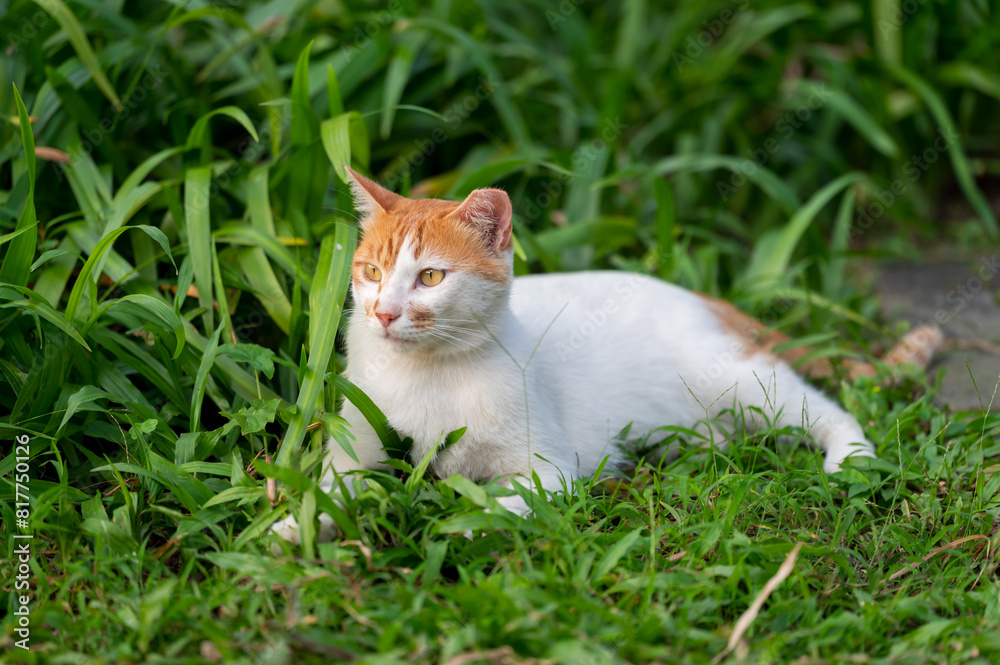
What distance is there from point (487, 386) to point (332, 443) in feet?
1.58

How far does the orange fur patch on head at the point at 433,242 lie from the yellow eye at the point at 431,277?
4 centimetres

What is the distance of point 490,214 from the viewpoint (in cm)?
231

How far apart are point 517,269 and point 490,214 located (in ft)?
3.39

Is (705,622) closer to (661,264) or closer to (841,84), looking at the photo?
(661,264)

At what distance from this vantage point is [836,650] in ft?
6.01

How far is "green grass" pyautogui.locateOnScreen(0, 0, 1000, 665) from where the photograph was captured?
6.09 ft

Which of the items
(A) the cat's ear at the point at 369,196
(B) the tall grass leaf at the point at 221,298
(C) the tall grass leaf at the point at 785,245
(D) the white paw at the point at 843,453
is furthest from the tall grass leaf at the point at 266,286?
(C) the tall grass leaf at the point at 785,245

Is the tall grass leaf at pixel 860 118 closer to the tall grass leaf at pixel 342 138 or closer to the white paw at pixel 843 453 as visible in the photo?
the white paw at pixel 843 453

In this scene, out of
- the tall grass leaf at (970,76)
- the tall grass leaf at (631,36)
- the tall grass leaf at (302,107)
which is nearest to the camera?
the tall grass leaf at (302,107)

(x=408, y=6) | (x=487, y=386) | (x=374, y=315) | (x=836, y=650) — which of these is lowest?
(x=836, y=650)

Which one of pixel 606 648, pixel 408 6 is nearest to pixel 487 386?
pixel 606 648

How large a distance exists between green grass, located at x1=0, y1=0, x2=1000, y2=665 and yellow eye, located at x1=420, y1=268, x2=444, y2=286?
12.1 inches

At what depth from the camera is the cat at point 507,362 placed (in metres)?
2.24

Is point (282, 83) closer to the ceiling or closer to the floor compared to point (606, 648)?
closer to the ceiling
